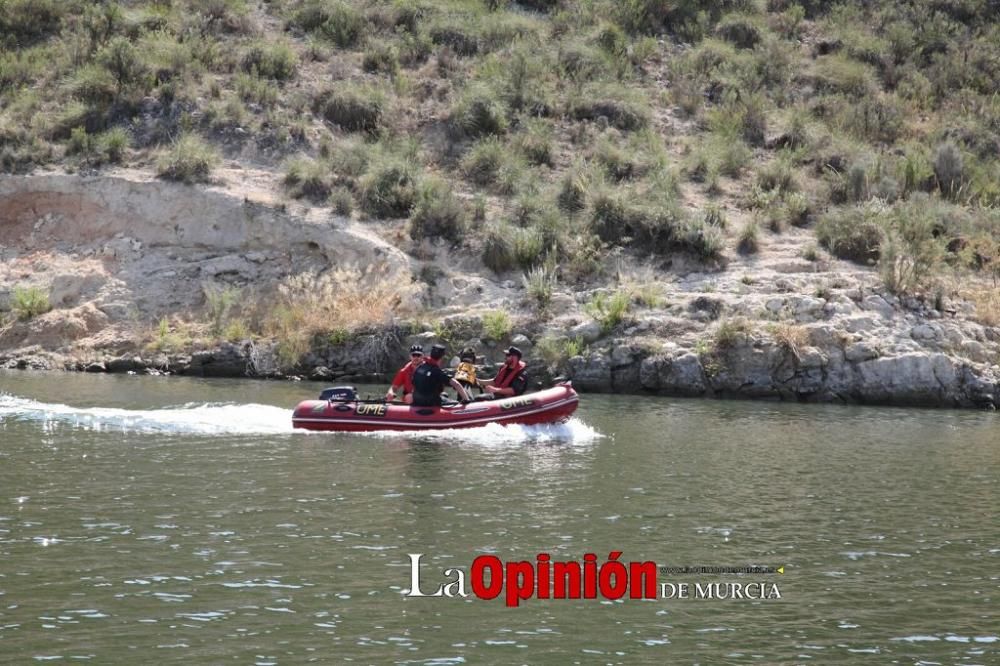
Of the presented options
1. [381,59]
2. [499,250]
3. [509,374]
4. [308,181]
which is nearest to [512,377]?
[509,374]

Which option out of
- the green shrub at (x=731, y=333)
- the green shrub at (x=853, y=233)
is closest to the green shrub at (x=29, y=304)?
the green shrub at (x=731, y=333)

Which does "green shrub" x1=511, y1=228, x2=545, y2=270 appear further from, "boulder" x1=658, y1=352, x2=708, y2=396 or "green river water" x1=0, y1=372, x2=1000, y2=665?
"green river water" x1=0, y1=372, x2=1000, y2=665

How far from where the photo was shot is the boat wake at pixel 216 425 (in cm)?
1839

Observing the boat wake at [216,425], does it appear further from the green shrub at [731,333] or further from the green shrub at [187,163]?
the green shrub at [187,163]

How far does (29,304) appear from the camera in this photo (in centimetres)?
3005

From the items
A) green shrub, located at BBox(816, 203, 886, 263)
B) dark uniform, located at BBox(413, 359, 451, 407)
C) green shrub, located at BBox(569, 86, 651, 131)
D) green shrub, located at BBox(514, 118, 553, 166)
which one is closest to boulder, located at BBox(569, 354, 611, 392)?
dark uniform, located at BBox(413, 359, 451, 407)

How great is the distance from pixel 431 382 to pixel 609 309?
8804mm

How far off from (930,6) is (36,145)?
33563 mm

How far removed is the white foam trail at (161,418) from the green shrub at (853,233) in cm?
1606

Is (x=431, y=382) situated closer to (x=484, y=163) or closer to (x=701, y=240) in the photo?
(x=701, y=240)

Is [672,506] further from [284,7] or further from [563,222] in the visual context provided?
[284,7]

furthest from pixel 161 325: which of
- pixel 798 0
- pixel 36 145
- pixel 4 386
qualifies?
pixel 798 0

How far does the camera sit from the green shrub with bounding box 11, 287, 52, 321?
30047 mm

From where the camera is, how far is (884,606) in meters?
9.80
